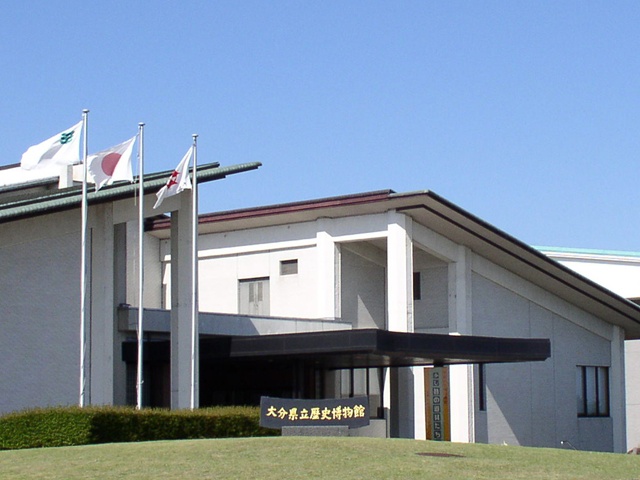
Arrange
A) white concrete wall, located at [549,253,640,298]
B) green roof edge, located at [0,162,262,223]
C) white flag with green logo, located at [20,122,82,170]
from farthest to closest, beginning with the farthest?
1. white concrete wall, located at [549,253,640,298]
2. green roof edge, located at [0,162,262,223]
3. white flag with green logo, located at [20,122,82,170]

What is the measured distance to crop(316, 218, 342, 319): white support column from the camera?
131 feet

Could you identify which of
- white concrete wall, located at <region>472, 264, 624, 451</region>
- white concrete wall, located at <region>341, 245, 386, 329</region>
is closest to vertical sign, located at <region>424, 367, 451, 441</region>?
white concrete wall, located at <region>472, 264, 624, 451</region>

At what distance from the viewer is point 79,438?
2492 cm

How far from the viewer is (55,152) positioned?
2802 cm

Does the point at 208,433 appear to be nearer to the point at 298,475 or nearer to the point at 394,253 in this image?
the point at 298,475

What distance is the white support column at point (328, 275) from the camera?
131 ft

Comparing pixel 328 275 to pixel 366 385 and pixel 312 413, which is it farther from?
pixel 312 413

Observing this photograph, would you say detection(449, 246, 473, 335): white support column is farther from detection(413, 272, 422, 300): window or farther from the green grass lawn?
the green grass lawn

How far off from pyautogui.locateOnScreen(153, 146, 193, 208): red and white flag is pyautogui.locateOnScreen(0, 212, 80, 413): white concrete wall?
99.3 inches

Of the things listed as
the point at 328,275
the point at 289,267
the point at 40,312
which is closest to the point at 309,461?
the point at 40,312

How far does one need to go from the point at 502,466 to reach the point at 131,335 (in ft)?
57.0

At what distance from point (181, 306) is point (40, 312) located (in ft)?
13.3

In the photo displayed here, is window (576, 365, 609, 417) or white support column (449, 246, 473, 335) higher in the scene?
white support column (449, 246, 473, 335)

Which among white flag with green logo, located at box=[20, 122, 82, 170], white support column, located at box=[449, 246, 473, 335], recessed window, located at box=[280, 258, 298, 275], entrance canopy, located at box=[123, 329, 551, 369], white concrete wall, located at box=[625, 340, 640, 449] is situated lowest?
white concrete wall, located at box=[625, 340, 640, 449]
